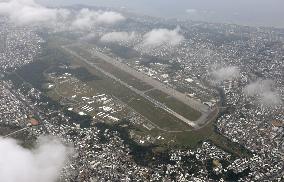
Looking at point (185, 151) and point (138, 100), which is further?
point (138, 100)

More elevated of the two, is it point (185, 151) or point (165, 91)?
point (185, 151)

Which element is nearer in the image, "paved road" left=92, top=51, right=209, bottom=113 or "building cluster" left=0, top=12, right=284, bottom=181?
"building cluster" left=0, top=12, right=284, bottom=181

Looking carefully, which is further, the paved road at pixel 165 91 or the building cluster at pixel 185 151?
the paved road at pixel 165 91

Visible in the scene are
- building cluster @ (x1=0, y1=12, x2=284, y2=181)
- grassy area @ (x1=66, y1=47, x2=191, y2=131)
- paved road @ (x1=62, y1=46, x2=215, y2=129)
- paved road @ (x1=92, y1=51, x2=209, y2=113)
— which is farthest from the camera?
paved road @ (x1=92, y1=51, x2=209, y2=113)

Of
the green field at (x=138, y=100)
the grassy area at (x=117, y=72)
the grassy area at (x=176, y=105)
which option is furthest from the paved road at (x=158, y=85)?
the green field at (x=138, y=100)

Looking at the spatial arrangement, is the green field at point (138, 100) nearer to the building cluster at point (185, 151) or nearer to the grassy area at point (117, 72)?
the grassy area at point (117, 72)

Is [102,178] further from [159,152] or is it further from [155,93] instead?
[155,93]

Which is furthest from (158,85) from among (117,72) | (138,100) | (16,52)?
(16,52)

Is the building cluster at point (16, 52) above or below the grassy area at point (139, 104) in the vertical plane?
below

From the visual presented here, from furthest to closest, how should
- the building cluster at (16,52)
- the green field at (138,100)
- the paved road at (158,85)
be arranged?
the building cluster at (16,52) → the paved road at (158,85) → the green field at (138,100)

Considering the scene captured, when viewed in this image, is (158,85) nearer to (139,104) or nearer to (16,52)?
(139,104)

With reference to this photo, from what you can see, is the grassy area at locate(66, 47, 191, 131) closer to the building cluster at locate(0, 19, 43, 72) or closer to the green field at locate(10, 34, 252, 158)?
the green field at locate(10, 34, 252, 158)

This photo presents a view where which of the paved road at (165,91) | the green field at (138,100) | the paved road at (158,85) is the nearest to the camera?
the green field at (138,100)

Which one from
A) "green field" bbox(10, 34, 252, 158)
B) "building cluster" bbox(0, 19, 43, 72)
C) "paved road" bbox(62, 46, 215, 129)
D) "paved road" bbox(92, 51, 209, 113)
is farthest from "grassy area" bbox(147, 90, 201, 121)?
"building cluster" bbox(0, 19, 43, 72)
